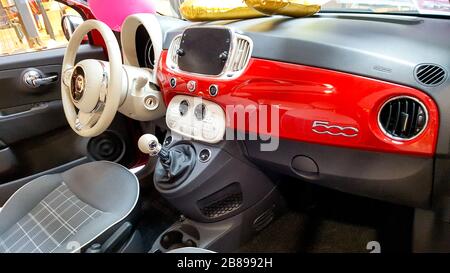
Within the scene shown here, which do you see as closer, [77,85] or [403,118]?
[403,118]

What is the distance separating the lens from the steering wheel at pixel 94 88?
1057 mm

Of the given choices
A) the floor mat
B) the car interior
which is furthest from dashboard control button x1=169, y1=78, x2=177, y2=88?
the floor mat

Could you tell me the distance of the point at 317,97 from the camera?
0.83 metres

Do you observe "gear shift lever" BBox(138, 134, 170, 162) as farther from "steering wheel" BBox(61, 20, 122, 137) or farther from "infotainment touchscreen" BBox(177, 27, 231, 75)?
"infotainment touchscreen" BBox(177, 27, 231, 75)

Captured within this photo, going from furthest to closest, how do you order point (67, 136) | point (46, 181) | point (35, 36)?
point (35, 36) → point (67, 136) → point (46, 181)

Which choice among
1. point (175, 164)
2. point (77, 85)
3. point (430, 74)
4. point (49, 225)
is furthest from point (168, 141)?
point (430, 74)

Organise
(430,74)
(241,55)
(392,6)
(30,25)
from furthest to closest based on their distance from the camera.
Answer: (30,25)
(392,6)
(241,55)
(430,74)

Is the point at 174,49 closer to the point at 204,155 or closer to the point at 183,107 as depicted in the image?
the point at 183,107

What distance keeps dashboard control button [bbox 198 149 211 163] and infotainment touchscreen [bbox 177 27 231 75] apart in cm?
25

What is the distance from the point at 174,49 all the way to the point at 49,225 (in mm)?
712

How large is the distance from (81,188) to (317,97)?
85 centimetres

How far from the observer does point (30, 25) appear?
186 centimetres

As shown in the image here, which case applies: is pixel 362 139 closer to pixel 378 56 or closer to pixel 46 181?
pixel 378 56
